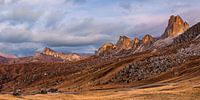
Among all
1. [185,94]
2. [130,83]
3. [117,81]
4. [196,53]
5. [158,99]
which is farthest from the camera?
[196,53]

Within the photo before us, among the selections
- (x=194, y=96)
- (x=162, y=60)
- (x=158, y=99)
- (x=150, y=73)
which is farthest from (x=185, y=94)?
(x=162, y=60)

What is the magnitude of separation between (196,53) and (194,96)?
130748mm

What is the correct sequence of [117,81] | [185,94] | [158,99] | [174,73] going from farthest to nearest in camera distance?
[117,81] → [174,73] → [185,94] → [158,99]

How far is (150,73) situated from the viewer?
169125mm

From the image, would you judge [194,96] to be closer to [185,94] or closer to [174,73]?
[185,94]

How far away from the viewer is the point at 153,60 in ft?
636

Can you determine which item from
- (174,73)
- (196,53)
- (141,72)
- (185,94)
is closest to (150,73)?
(141,72)

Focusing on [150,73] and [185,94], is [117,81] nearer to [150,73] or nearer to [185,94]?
[150,73]

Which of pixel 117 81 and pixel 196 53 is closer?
pixel 117 81

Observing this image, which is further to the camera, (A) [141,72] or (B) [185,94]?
(A) [141,72]

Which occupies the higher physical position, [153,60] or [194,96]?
[153,60]

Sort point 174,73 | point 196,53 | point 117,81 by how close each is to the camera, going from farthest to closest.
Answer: point 196,53, point 117,81, point 174,73

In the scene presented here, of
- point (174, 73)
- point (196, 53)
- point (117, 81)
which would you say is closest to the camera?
point (174, 73)

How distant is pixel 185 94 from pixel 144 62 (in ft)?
425
